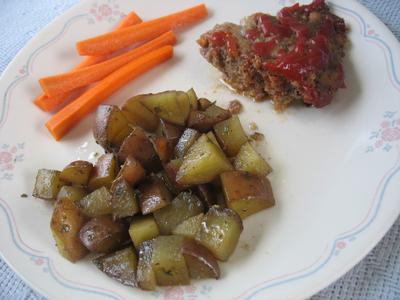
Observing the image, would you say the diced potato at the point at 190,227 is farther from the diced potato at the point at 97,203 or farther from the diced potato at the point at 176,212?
the diced potato at the point at 97,203

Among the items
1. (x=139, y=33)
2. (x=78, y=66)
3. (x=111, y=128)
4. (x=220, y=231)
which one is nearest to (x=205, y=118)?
(x=111, y=128)

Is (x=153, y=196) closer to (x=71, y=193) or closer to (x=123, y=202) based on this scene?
(x=123, y=202)

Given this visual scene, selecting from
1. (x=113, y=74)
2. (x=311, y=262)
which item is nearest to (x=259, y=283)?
(x=311, y=262)

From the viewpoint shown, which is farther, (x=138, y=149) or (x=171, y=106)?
(x=171, y=106)

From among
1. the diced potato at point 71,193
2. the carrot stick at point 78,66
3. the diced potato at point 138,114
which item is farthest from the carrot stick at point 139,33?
the diced potato at point 71,193

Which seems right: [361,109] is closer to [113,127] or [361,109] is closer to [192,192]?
[192,192]

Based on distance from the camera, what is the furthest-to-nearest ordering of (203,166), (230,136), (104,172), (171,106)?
(171,106)
(230,136)
(104,172)
(203,166)

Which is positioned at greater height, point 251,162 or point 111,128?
point 111,128
